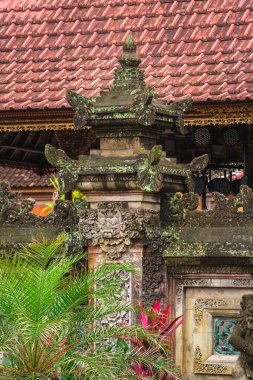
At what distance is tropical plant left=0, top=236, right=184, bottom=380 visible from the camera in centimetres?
1192

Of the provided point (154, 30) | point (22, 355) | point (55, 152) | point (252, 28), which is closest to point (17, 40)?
point (154, 30)

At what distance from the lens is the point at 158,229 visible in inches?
558

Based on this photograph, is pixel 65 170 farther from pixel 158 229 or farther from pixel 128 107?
pixel 158 229

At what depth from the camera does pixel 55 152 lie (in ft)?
46.9

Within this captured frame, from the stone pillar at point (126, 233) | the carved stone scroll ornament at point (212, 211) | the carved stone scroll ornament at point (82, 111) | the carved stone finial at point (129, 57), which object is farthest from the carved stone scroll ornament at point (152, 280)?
the carved stone finial at point (129, 57)

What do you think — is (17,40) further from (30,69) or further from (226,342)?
(226,342)

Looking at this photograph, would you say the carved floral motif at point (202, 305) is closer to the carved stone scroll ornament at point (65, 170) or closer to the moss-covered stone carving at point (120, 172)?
the moss-covered stone carving at point (120, 172)

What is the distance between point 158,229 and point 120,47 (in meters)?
8.59

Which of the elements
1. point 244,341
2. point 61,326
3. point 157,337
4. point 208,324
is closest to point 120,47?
point 208,324

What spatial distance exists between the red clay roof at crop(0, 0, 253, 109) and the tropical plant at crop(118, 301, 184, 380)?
688cm

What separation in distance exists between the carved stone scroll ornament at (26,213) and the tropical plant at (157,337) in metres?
1.40

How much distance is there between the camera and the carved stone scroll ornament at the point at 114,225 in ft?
46.0

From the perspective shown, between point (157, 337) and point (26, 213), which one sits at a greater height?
point (26, 213)

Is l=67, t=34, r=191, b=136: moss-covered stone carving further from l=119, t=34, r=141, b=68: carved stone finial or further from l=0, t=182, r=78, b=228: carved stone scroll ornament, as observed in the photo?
l=0, t=182, r=78, b=228: carved stone scroll ornament
